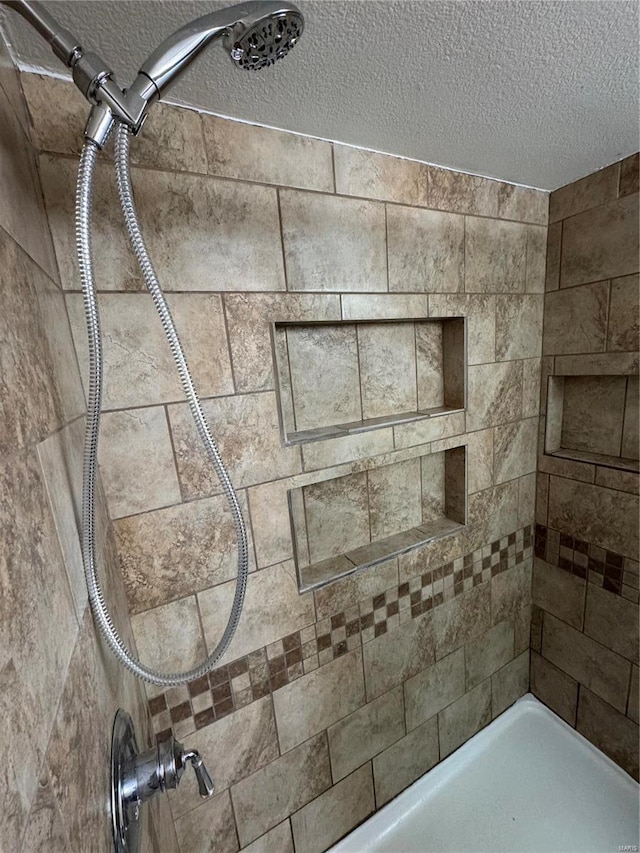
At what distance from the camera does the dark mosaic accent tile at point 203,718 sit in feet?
2.87

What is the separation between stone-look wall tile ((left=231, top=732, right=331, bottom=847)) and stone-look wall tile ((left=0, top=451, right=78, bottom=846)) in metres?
0.93

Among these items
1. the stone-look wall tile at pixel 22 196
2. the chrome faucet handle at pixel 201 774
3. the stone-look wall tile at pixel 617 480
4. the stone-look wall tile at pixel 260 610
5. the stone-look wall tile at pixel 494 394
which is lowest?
the chrome faucet handle at pixel 201 774

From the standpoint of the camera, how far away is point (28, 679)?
0.30m

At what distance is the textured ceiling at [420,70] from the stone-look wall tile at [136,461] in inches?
23.8

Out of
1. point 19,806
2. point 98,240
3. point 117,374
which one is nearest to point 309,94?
point 98,240

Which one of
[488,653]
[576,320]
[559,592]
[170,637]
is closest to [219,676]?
[170,637]

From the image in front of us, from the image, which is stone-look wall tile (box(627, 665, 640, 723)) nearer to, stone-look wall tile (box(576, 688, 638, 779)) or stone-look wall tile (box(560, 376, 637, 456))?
stone-look wall tile (box(576, 688, 638, 779))

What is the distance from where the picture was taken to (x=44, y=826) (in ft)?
0.93

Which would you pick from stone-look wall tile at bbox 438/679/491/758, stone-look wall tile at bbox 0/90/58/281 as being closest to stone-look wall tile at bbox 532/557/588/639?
stone-look wall tile at bbox 438/679/491/758

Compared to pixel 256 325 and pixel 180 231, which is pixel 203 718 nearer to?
pixel 256 325

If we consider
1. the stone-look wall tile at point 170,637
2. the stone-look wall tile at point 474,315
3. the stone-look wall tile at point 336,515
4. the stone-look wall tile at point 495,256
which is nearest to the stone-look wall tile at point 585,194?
the stone-look wall tile at point 495,256

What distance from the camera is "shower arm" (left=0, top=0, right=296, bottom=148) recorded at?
400 mm

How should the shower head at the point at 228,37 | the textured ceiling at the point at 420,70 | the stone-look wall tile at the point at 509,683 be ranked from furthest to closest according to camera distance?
the stone-look wall tile at the point at 509,683
the textured ceiling at the point at 420,70
the shower head at the point at 228,37

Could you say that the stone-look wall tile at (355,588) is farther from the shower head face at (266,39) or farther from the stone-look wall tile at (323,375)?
the shower head face at (266,39)
